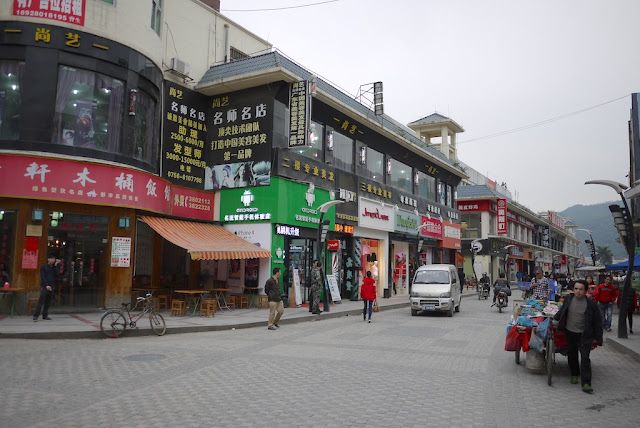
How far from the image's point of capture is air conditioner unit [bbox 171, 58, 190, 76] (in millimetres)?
19438

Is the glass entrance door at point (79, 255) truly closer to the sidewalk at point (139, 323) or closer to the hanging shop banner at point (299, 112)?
the sidewalk at point (139, 323)

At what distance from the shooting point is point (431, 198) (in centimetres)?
3578

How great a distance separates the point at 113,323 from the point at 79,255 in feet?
15.7

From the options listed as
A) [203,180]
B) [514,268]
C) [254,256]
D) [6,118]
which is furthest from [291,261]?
[514,268]

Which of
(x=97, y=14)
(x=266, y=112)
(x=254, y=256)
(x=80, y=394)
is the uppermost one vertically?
(x=97, y=14)

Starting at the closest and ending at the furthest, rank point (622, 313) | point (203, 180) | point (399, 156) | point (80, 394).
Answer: point (80, 394) → point (622, 313) → point (203, 180) → point (399, 156)

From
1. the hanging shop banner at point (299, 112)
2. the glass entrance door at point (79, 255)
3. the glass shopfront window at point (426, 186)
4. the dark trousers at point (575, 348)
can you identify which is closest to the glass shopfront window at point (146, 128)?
the glass entrance door at point (79, 255)

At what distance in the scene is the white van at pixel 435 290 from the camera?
723 inches

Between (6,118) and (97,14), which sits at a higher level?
(97,14)

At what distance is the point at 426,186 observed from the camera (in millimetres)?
34906

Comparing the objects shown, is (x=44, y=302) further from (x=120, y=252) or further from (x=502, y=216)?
(x=502, y=216)

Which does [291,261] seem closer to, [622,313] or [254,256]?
[254,256]

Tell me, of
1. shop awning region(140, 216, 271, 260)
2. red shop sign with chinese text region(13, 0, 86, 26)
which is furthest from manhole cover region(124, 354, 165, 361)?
red shop sign with chinese text region(13, 0, 86, 26)

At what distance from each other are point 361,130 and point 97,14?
14.0 meters
